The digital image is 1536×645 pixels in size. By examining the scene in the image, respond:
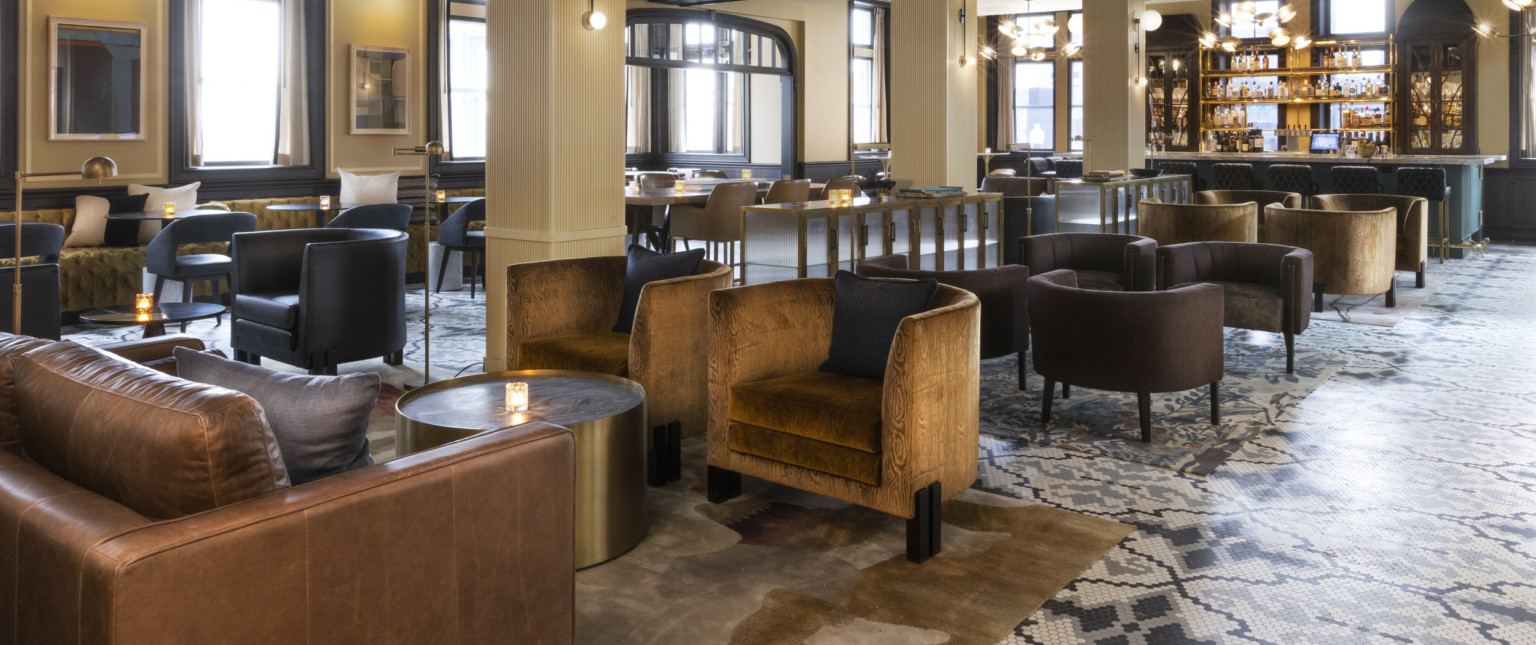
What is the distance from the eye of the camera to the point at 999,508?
4148mm

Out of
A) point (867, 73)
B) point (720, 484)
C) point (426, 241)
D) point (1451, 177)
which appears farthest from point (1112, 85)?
point (720, 484)

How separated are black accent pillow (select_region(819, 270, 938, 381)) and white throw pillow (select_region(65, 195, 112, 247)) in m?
6.85

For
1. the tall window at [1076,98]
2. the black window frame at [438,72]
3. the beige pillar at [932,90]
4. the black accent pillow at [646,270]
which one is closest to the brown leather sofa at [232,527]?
the black accent pillow at [646,270]

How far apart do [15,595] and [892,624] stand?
202cm

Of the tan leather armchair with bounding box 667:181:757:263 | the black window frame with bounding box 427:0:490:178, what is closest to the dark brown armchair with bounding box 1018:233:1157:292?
the tan leather armchair with bounding box 667:181:757:263

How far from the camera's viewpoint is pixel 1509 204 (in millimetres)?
13633

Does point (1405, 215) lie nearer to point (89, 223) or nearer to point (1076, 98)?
point (1076, 98)

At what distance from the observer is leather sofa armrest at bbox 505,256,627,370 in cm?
495

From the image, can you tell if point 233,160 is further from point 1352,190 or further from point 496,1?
point 1352,190

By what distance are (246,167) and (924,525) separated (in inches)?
327

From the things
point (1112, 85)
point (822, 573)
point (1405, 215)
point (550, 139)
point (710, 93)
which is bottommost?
point (822, 573)

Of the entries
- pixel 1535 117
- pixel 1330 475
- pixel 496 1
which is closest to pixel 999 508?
pixel 1330 475

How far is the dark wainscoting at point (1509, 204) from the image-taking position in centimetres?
1350

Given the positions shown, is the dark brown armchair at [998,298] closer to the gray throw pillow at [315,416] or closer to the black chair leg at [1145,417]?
the black chair leg at [1145,417]
